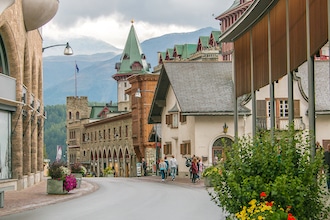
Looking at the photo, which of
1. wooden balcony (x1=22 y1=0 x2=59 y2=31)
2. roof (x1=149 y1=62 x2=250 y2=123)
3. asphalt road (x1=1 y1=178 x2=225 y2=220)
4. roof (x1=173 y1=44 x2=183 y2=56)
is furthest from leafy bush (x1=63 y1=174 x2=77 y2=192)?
roof (x1=173 y1=44 x2=183 y2=56)

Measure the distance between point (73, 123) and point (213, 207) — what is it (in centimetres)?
10391

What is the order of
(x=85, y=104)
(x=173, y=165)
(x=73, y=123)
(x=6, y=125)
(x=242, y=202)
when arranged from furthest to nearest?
(x=85, y=104), (x=73, y=123), (x=173, y=165), (x=6, y=125), (x=242, y=202)

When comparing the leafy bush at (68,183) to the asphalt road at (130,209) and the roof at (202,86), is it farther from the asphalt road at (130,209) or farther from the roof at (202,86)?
the roof at (202,86)

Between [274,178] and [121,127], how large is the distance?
8214 cm

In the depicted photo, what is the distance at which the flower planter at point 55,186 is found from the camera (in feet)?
106

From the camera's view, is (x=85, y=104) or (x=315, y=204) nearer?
(x=315, y=204)

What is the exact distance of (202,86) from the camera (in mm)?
54969

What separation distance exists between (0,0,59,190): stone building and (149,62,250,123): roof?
12.6m

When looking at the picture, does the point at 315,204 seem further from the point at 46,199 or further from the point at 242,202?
the point at 46,199

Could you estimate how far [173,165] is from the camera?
5084 centimetres

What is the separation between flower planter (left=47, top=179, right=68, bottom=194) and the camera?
106 feet

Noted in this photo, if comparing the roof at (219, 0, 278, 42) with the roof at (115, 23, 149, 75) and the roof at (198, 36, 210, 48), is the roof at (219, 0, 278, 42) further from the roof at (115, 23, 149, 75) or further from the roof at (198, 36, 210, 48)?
the roof at (115, 23, 149, 75)

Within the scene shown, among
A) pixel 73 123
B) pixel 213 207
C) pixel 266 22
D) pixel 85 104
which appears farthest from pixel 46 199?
pixel 85 104

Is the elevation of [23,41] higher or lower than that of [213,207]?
higher
